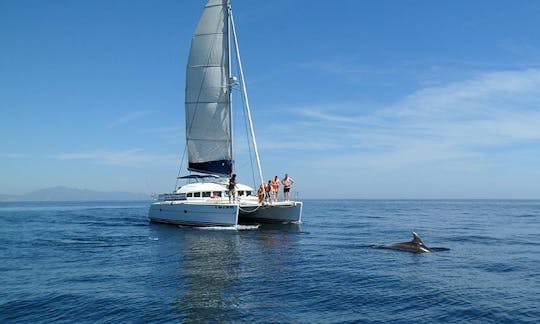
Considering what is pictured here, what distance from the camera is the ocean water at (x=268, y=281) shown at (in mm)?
12477

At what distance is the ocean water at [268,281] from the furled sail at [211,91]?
41.1ft

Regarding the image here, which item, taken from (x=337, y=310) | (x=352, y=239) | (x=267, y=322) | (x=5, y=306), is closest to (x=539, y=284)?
(x=337, y=310)

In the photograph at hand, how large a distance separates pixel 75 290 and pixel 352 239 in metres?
17.1

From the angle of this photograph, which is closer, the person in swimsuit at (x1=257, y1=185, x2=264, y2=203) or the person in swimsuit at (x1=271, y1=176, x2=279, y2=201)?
the person in swimsuit at (x1=257, y1=185, x2=264, y2=203)

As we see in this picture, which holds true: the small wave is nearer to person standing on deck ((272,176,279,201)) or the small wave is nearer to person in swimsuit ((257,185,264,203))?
person in swimsuit ((257,185,264,203))

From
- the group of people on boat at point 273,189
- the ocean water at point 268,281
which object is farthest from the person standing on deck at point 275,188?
the ocean water at point 268,281

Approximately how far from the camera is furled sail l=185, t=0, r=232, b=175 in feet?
126

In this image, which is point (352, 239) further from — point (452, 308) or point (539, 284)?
point (452, 308)

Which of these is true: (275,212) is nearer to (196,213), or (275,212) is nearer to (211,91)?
(196,213)

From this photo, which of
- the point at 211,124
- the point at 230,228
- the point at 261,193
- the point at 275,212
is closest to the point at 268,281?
the point at 230,228

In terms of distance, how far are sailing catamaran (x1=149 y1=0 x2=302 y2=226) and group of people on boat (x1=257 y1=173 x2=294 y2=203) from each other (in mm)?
970

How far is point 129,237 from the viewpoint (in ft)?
101

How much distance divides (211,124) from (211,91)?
8.78 ft

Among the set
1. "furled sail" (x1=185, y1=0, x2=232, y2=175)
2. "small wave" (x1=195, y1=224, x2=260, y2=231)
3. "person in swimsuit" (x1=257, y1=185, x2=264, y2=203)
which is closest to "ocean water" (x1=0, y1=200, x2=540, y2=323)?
"small wave" (x1=195, y1=224, x2=260, y2=231)
